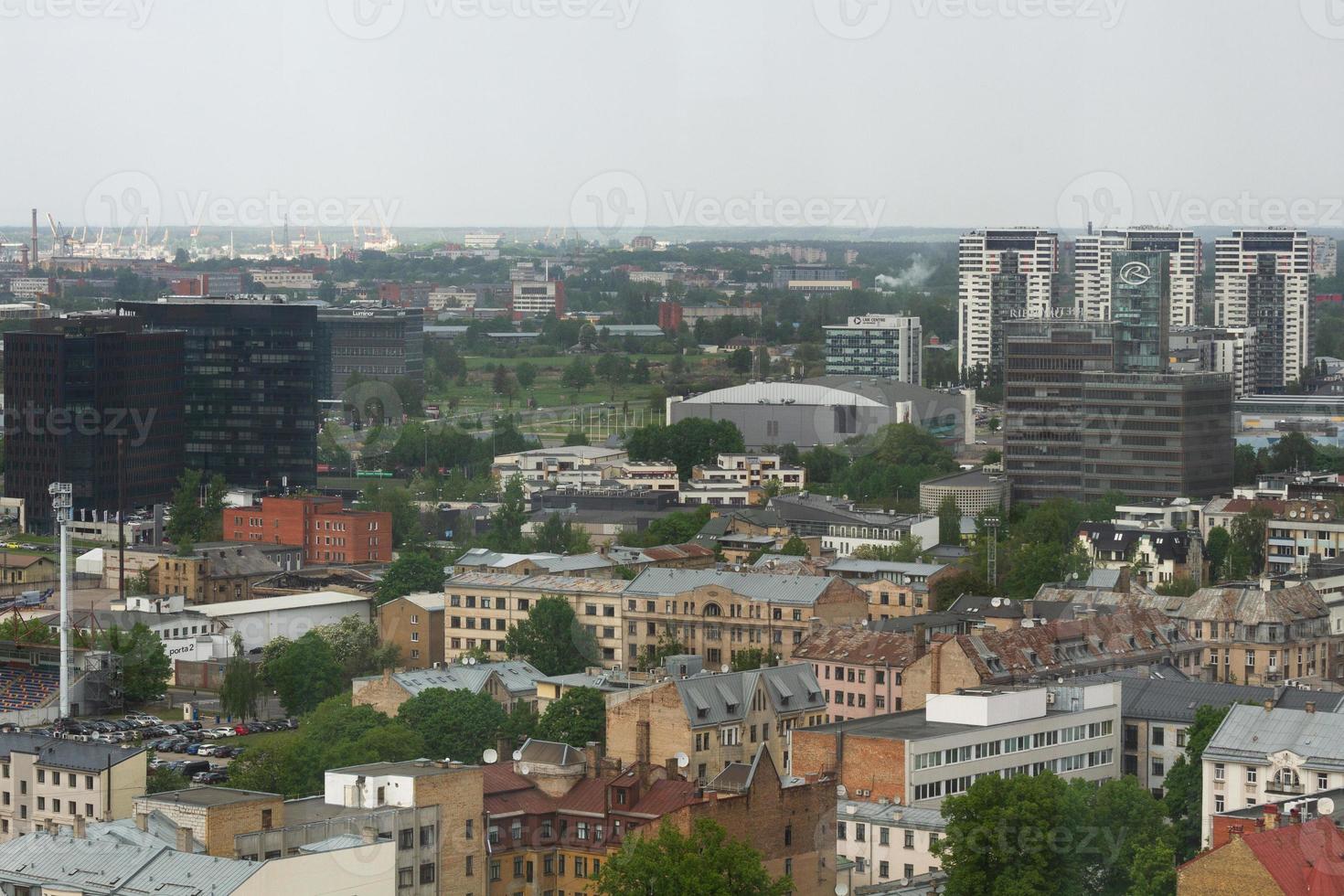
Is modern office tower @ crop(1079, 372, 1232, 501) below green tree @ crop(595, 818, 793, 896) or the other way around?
the other way around

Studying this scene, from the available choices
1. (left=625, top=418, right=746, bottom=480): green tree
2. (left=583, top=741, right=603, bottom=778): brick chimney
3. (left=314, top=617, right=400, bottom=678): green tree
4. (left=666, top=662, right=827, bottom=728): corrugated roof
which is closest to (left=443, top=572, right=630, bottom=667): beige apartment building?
(left=314, top=617, right=400, bottom=678): green tree

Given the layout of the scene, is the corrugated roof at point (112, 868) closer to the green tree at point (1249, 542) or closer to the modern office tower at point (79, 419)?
the green tree at point (1249, 542)

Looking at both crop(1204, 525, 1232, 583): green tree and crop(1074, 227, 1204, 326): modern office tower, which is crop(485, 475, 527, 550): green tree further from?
crop(1074, 227, 1204, 326): modern office tower

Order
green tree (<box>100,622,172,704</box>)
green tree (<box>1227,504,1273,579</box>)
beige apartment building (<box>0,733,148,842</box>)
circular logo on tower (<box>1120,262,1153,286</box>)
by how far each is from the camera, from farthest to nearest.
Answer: circular logo on tower (<box>1120,262,1153,286</box>) → green tree (<box>1227,504,1273,579</box>) → green tree (<box>100,622,172,704</box>) → beige apartment building (<box>0,733,148,842</box>)

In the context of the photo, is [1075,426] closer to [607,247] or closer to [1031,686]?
[1031,686]

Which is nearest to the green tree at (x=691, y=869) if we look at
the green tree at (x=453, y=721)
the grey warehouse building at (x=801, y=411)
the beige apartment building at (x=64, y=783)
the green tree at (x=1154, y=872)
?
the green tree at (x=1154, y=872)

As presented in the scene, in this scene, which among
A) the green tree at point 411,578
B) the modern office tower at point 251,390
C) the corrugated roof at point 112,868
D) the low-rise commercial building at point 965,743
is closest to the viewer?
the corrugated roof at point 112,868

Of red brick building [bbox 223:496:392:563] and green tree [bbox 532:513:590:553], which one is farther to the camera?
red brick building [bbox 223:496:392:563]
